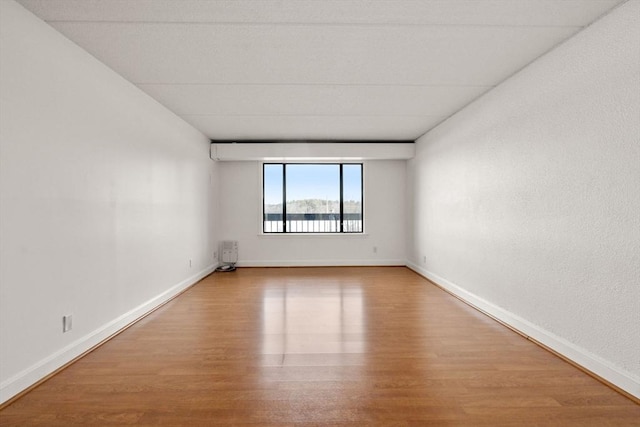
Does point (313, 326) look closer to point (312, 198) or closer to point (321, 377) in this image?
point (321, 377)

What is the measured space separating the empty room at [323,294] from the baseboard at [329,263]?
213 cm

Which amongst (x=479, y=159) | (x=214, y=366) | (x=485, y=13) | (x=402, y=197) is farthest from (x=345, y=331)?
(x=402, y=197)

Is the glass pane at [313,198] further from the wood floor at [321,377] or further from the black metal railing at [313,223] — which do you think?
the wood floor at [321,377]

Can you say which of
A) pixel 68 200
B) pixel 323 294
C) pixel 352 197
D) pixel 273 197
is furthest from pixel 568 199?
pixel 273 197

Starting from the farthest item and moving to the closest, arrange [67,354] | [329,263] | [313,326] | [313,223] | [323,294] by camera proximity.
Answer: [313,223] → [329,263] → [323,294] → [313,326] → [67,354]

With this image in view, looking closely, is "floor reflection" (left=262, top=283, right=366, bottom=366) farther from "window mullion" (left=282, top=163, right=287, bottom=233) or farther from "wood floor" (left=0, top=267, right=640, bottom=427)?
"window mullion" (left=282, top=163, right=287, bottom=233)

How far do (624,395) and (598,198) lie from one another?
4.06 ft

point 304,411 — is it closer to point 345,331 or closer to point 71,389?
point 345,331

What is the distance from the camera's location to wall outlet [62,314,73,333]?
233 cm

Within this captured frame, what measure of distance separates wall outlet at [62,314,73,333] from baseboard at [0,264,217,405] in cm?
13

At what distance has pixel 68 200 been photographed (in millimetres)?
2387

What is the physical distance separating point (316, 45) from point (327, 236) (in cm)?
442

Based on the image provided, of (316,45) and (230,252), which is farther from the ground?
(316,45)

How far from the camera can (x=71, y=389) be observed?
201 centimetres
